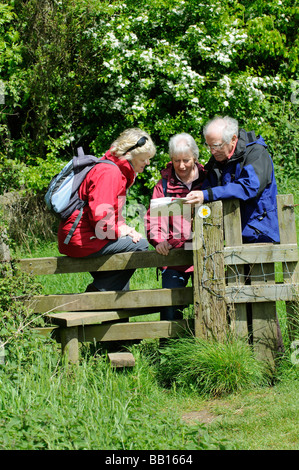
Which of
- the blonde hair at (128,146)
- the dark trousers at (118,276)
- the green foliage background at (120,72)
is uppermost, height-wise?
the green foliage background at (120,72)

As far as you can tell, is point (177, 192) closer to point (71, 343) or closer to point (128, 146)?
point (128, 146)

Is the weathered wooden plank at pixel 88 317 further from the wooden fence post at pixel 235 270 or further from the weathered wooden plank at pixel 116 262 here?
the wooden fence post at pixel 235 270

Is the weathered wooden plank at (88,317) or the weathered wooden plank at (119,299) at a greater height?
the weathered wooden plank at (119,299)

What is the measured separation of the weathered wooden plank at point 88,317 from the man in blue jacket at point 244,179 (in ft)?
3.81

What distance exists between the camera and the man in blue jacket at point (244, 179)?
464 cm

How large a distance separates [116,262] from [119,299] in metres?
Result: 0.32

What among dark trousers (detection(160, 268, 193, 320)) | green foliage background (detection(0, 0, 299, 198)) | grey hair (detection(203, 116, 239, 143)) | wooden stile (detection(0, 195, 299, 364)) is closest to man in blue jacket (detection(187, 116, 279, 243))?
→ grey hair (detection(203, 116, 239, 143))

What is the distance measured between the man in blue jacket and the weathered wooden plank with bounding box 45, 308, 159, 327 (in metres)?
1.16

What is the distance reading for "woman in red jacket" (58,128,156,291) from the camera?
15.0 ft

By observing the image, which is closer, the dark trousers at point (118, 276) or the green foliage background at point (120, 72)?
the dark trousers at point (118, 276)

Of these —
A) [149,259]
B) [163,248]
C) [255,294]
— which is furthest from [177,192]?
[255,294]

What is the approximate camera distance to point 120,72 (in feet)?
31.3

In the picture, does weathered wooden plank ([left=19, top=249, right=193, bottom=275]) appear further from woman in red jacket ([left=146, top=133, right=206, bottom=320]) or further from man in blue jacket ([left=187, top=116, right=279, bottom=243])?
man in blue jacket ([left=187, top=116, right=279, bottom=243])

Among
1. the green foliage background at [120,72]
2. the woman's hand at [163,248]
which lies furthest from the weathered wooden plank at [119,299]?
the green foliage background at [120,72]
